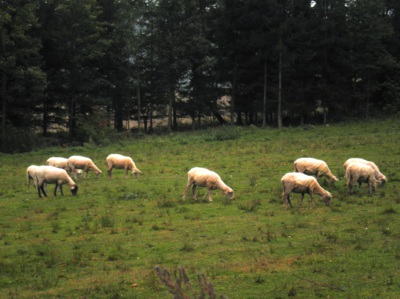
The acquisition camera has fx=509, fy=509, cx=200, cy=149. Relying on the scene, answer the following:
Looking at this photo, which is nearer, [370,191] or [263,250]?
[263,250]

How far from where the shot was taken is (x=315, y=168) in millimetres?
24703

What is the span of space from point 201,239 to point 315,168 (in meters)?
9.69

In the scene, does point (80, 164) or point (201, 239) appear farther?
point (80, 164)

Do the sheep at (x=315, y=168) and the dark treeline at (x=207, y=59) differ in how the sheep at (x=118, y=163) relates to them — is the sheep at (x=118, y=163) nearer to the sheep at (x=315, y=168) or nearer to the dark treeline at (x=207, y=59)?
the sheep at (x=315, y=168)

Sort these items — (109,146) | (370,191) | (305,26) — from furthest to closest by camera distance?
1. (305,26)
2. (109,146)
3. (370,191)

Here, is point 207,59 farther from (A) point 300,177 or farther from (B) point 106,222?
(B) point 106,222

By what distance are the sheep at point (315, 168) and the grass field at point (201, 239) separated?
0.55 meters

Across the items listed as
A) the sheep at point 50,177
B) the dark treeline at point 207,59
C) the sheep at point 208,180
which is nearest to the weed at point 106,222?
the sheep at point 208,180

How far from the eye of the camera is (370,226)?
17656 millimetres

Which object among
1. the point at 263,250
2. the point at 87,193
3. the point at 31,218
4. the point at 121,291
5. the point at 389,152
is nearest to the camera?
the point at 121,291

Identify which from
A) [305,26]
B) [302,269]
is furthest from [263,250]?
[305,26]

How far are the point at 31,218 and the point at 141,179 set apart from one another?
31.3ft

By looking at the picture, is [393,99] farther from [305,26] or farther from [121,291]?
[121,291]

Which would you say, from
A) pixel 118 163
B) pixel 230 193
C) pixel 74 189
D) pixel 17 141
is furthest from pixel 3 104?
pixel 230 193
